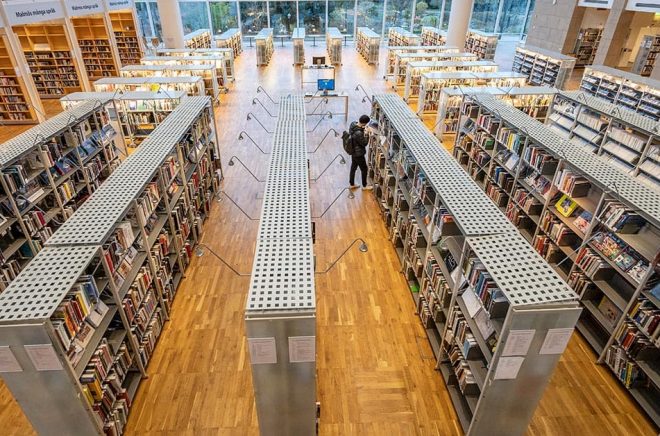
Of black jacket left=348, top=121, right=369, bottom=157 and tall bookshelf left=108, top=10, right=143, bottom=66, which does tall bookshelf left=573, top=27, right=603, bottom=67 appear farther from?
tall bookshelf left=108, top=10, right=143, bottom=66

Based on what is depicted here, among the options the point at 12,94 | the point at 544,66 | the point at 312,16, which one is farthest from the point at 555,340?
the point at 312,16

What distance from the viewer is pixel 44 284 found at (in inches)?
121

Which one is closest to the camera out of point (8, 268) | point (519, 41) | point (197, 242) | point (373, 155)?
point (8, 268)

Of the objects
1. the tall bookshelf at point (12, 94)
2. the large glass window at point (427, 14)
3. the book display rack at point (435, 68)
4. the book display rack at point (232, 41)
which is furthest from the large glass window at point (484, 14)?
the tall bookshelf at point (12, 94)

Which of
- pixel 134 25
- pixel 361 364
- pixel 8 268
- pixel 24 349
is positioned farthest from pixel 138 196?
pixel 134 25

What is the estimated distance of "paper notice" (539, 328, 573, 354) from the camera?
2967mm

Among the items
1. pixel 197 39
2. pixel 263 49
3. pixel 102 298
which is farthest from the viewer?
pixel 197 39

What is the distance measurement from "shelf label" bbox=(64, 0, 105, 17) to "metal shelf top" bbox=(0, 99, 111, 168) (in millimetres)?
9288

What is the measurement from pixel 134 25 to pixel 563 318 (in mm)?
21979

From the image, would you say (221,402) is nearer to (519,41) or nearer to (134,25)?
(134,25)

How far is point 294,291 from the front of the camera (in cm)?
293

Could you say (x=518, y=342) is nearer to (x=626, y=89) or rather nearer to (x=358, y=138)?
(x=358, y=138)

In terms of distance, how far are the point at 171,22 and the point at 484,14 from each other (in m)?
21.4

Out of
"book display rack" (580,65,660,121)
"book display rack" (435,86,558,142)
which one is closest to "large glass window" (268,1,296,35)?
"book display rack" (580,65,660,121)
